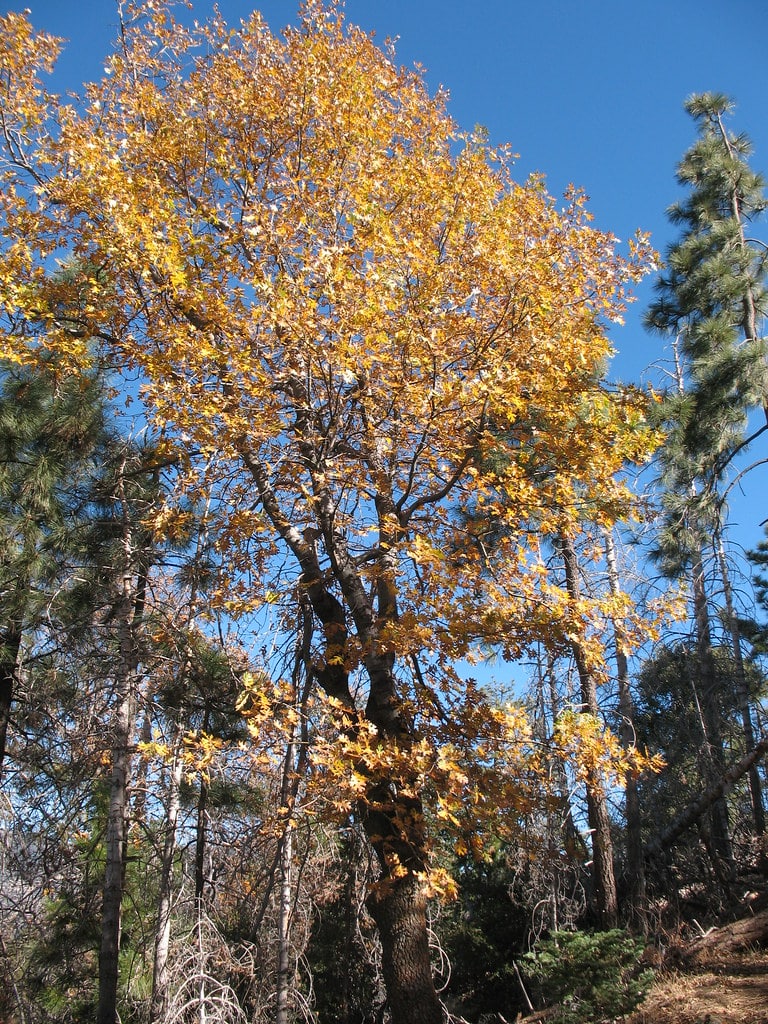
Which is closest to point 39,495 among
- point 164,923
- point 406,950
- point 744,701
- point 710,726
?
point 164,923

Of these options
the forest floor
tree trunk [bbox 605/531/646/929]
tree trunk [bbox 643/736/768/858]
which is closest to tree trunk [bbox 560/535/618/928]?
tree trunk [bbox 605/531/646/929]

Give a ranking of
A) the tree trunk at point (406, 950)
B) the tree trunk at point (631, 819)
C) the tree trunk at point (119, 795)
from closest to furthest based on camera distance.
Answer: the tree trunk at point (406, 950) → the tree trunk at point (119, 795) → the tree trunk at point (631, 819)

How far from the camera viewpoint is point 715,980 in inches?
229

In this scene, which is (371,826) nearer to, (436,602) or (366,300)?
(436,602)

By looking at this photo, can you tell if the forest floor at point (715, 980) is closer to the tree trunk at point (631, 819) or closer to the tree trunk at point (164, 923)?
the tree trunk at point (631, 819)

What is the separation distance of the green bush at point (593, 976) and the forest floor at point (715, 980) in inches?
8.6

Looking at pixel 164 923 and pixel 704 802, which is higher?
pixel 704 802

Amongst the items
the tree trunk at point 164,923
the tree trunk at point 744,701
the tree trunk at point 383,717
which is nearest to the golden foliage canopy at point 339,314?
the tree trunk at point 383,717

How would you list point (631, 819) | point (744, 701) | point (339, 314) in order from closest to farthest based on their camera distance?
point (339, 314)
point (631, 819)
point (744, 701)

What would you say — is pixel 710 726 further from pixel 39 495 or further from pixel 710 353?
pixel 39 495

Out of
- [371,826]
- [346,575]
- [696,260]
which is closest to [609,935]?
[371,826]

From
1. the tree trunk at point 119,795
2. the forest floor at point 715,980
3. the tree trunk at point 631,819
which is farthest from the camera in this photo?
the tree trunk at point 631,819

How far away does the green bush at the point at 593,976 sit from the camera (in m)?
5.11

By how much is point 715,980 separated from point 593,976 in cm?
140
